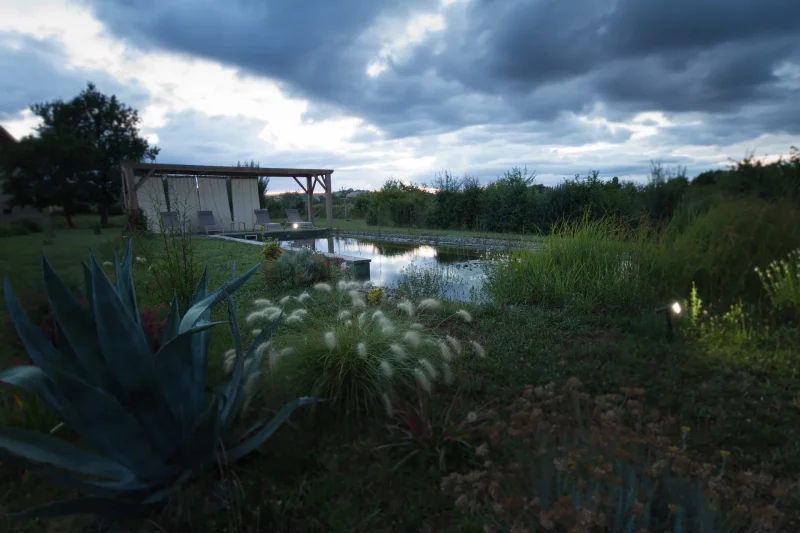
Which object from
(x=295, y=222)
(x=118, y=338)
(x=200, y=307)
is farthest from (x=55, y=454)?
(x=295, y=222)

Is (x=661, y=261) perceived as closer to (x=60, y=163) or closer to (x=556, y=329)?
(x=556, y=329)

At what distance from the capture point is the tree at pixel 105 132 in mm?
17203

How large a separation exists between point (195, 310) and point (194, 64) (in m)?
2.89

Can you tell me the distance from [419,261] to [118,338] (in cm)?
836

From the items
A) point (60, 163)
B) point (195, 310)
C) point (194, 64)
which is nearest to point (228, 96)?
point (194, 64)

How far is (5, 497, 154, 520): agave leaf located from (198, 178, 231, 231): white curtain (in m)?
18.1

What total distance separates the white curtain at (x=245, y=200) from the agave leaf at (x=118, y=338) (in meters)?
18.4

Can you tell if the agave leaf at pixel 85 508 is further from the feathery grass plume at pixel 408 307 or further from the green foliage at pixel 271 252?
the green foliage at pixel 271 252

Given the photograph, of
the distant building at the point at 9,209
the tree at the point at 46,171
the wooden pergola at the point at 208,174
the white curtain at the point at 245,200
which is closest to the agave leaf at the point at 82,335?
the distant building at the point at 9,209

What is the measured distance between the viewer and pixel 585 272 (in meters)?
4.77

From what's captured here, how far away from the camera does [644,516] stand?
129 cm

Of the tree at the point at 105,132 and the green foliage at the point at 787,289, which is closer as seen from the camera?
the green foliage at the point at 787,289

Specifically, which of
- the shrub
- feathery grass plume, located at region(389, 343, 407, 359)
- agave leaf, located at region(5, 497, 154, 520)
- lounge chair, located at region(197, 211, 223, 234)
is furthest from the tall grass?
lounge chair, located at region(197, 211, 223, 234)

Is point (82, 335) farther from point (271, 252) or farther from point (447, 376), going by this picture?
point (271, 252)
